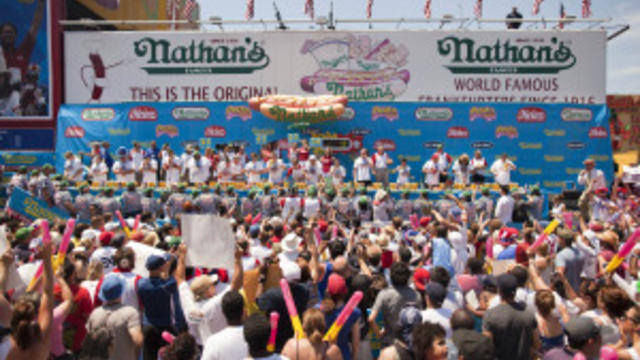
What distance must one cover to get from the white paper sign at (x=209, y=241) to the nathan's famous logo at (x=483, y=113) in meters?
16.0

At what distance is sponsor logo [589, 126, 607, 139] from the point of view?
705 inches

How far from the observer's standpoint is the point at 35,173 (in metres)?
13.8

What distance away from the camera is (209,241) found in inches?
173

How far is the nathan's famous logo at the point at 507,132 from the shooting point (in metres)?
18.4

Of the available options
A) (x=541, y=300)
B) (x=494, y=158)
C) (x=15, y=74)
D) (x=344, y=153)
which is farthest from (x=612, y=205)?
(x=15, y=74)

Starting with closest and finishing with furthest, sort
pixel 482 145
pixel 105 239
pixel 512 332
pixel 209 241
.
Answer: pixel 512 332 < pixel 209 241 < pixel 105 239 < pixel 482 145

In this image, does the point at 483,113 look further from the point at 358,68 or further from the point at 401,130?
the point at 358,68

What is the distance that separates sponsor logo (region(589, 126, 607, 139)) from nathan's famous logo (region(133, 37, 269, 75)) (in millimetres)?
13741

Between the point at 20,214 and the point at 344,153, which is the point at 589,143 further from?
the point at 20,214

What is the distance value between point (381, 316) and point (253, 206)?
9.17 metres

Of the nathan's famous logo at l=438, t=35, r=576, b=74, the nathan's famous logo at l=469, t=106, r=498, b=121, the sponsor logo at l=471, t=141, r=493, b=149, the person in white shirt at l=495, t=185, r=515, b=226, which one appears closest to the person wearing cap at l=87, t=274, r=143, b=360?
the person in white shirt at l=495, t=185, r=515, b=226

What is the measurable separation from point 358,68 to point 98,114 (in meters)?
11.4

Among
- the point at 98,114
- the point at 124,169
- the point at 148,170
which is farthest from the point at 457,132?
the point at 98,114

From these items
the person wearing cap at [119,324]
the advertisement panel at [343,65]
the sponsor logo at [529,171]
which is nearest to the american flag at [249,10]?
the advertisement panel at [343,65]
